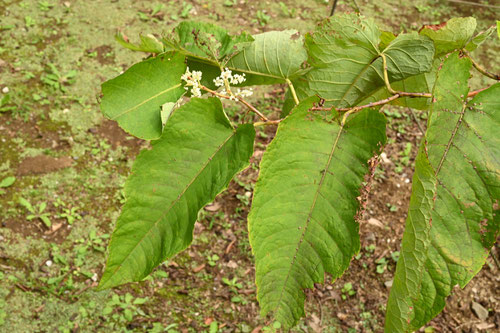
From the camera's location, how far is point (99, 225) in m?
2.83

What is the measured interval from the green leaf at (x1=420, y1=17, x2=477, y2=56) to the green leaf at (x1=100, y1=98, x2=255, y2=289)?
0.28 metres

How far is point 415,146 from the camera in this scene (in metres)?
3.60

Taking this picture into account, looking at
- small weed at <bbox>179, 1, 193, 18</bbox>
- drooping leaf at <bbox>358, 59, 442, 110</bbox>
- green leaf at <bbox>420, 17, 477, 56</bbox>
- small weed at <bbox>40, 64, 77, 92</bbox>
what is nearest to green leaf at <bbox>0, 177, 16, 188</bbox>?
small weed at <bbox>40, 64, 77, 92</bbox>

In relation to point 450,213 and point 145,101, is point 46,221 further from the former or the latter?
point 450,213

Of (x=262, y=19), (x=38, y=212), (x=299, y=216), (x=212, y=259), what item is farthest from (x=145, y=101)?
(x=262, y=19)

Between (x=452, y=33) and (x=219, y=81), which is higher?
(x=452, y=33)

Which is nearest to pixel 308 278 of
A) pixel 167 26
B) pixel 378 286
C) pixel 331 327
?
pixel 331 327

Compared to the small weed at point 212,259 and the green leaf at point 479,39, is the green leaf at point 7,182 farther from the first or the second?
the green leaf at point 479,39

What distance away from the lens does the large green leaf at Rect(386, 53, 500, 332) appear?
0.52 metres

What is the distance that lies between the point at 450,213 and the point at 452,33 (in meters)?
0.26

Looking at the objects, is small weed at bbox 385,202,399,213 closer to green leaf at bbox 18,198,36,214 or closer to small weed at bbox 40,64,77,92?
green leaf at bbox 18,198,36,214

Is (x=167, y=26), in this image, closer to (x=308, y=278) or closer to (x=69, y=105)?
(x=69, y=105)

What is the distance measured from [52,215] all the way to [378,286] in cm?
207

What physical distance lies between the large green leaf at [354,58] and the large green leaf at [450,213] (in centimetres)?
11
